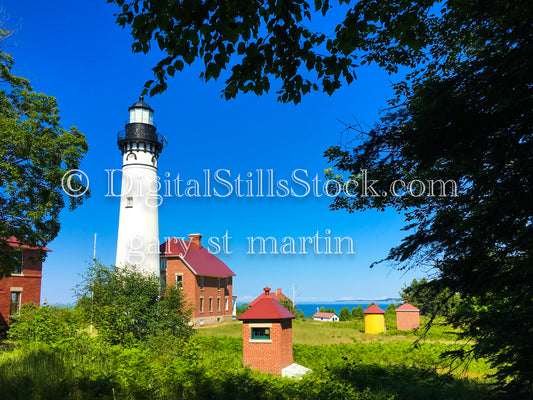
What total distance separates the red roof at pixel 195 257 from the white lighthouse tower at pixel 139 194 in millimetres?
7880

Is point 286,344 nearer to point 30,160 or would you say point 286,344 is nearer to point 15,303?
point 30,160

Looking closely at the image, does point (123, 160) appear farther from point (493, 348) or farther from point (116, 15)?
point (493, 348)

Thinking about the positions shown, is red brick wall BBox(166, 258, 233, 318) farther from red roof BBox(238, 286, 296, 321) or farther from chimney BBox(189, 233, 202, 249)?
red roof BBox(238, 286, 296, 321)

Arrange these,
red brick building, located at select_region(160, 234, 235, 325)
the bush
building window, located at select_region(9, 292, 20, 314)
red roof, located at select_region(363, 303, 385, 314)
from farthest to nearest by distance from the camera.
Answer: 1. red brick building, located at select_region(160, 234, 235, 325)
2. red roof, located at select_region(363, 303, 385, 314)
3. building window, located at select_region(9, 292, 20, 314)
4. the bush

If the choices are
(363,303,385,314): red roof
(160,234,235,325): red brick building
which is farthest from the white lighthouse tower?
(363,303,385,314): red roof

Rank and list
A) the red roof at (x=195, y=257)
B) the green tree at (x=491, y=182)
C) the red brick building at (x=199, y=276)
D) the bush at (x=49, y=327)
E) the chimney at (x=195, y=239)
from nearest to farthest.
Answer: the green tree at (x=491, y=182)
the bush at (x=49, y=327)
the red brick building at (x=199, y=276)
the red roof at (x=195, y=257)
the chimney at (x=195, y=239)

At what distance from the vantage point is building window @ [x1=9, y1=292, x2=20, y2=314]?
27531mm

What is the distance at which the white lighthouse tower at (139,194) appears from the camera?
30.6 meters

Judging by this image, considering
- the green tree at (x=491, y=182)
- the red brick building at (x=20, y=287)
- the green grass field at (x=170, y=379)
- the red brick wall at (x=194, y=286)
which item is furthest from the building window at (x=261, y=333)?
the red brick wall at (x=194, y=286)

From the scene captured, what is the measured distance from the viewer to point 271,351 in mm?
17000

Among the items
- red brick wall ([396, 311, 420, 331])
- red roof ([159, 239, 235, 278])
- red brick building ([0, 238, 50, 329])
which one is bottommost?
red brick wall ([396, 311, 420, 331])

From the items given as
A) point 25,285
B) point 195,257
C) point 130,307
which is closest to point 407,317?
point 195,257

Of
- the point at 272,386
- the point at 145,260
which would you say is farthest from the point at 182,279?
the point at 272,386

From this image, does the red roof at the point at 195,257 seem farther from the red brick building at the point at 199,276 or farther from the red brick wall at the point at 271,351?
the red brick wall at the point at 271,351
